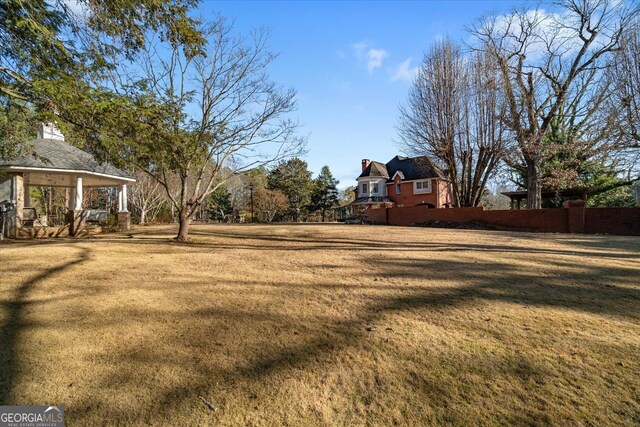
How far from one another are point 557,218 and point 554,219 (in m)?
0.15

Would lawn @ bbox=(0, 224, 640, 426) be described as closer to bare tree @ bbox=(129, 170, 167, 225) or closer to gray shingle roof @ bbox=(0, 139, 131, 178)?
gray shingle roof @ bbox=(0, 139, 131, 178)

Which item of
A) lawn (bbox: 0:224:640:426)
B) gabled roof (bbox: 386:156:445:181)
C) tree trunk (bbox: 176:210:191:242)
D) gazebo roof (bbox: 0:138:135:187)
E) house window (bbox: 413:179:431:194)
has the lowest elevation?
lawn (bbox: 0:224:640:426)

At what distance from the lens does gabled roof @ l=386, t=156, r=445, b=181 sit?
→ 3052 centimetres

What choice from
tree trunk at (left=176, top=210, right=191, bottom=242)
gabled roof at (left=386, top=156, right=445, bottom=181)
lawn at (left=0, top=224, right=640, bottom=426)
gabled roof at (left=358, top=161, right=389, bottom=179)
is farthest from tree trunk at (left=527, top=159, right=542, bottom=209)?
tree trunk at (left=176, top=210, right=191, bottom=242)

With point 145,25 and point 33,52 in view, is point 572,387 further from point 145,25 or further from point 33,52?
point 33,52

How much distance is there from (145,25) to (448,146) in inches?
801

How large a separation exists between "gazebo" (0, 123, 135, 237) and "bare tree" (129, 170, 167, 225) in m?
13.5

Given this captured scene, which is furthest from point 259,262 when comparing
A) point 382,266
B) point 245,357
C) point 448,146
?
point 448,146

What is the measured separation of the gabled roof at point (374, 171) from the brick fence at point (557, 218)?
13702 mm

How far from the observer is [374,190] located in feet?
122

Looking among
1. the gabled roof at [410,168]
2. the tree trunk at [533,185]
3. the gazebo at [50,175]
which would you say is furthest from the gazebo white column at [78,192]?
the tree trunk at [533,185]

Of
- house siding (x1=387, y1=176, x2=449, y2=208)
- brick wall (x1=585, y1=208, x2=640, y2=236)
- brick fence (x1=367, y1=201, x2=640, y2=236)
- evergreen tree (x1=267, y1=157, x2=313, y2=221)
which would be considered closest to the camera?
brick wall (x1=585, y1=208, x2=640, y2=236)

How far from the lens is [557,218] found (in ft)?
57.5

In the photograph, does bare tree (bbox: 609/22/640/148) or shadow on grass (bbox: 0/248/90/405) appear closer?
shadow on grass (bbox: 0/248/90/405)
